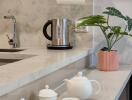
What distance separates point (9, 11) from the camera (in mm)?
2900

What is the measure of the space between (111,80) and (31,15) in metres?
1.08

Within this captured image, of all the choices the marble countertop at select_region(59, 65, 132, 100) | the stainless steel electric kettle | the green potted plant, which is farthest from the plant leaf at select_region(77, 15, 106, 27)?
the marble countertop at select_region(59, 65, 132, 100)

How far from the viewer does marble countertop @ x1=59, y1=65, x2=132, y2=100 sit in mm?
1685

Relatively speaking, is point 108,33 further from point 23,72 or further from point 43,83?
point 23,72

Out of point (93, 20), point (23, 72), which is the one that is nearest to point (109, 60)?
point (93, 20)

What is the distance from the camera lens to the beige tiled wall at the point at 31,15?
108 inches

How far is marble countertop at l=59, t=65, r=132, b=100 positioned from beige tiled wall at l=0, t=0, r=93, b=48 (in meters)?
0.56

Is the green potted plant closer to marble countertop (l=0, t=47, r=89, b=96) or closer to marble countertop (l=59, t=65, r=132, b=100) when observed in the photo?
marble countertop (l=59, t=65, r=132, b=100)

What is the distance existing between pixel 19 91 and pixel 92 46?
146 centimetres

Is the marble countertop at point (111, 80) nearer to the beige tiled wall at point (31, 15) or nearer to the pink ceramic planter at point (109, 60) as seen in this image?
the pink ceramic planter at point (109, 60)

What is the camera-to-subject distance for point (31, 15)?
2.84 meters

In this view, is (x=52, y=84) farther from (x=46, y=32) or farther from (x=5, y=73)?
(x=46, y=32)

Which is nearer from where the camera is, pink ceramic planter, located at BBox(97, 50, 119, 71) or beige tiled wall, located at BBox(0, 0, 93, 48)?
pink ceramic planter, located at BBox(97, 50, 119, 71)

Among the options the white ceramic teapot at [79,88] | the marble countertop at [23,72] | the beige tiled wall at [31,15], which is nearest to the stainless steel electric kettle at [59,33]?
the beige tiled wall at [31,15]
